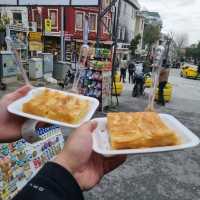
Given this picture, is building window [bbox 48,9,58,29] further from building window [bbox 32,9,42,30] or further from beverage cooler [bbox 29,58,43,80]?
beverage cooler [bbox 29,58,43,80]

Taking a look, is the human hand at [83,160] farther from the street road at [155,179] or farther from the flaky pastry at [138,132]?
the street road at [155,179]

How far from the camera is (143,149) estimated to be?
152cm

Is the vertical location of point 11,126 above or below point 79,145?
below

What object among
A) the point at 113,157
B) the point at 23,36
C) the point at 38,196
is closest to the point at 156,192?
the point at 113,157

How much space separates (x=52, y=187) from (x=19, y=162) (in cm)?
189

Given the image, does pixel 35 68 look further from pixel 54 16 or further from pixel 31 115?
pixel 54 16

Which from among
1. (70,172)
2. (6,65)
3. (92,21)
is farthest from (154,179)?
(92,21)

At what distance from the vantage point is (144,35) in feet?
182

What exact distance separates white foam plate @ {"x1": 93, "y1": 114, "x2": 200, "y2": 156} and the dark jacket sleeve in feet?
1.44

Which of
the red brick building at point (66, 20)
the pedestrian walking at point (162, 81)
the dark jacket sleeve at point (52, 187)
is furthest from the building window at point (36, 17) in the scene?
the dark jacket sleeve at point (52, 187)

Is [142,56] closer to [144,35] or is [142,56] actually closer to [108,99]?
[144,35]

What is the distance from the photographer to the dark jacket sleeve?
1.01 meters

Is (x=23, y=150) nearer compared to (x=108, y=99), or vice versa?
(x=23, y=150)

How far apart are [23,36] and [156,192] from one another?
12310 millimetres
